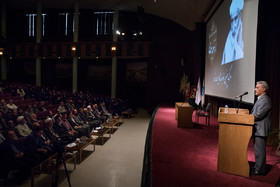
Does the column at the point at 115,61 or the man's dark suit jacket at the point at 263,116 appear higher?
the column at the point at 115,61

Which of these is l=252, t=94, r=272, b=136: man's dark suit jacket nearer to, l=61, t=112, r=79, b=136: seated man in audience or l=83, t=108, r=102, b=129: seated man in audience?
l=61, t=112, r=79, b=136: seated man in audience

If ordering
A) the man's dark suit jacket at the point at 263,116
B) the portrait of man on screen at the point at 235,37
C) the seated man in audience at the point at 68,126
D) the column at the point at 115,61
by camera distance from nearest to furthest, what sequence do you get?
the man's dark suit jacket at the point at 263,116 → the portrait of man on screen at the point at 235,37 → the seated man in audience at the point at 68,126 → the column at the point at 115,61

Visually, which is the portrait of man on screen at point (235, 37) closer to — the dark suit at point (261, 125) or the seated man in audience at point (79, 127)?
the dark suit at point (261, 125)

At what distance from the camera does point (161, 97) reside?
46.0 feet

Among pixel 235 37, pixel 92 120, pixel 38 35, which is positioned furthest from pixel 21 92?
pixel 235 37

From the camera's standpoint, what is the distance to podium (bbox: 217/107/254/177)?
2.38 meters

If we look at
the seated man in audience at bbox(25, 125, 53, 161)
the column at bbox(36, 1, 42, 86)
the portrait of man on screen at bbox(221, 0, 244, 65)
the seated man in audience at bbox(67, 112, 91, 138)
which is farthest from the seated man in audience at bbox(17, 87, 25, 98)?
the portrait of man on screen at bbox(221, 0, 244, 65)

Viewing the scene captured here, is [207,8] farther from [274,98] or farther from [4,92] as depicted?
[4,92]

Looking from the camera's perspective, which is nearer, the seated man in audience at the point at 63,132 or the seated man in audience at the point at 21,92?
the seated man in audience at the point at 63,132

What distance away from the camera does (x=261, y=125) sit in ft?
7.83

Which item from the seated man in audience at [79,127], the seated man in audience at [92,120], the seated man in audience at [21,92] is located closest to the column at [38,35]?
the seated man in audience at [21,92]

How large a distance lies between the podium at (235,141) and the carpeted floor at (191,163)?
131 mm

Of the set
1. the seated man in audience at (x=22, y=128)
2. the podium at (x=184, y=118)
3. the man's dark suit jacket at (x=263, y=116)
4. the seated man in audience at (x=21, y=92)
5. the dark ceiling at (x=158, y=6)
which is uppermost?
the dark ceiling at (x=158, y=6)

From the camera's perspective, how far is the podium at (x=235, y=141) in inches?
93.5
